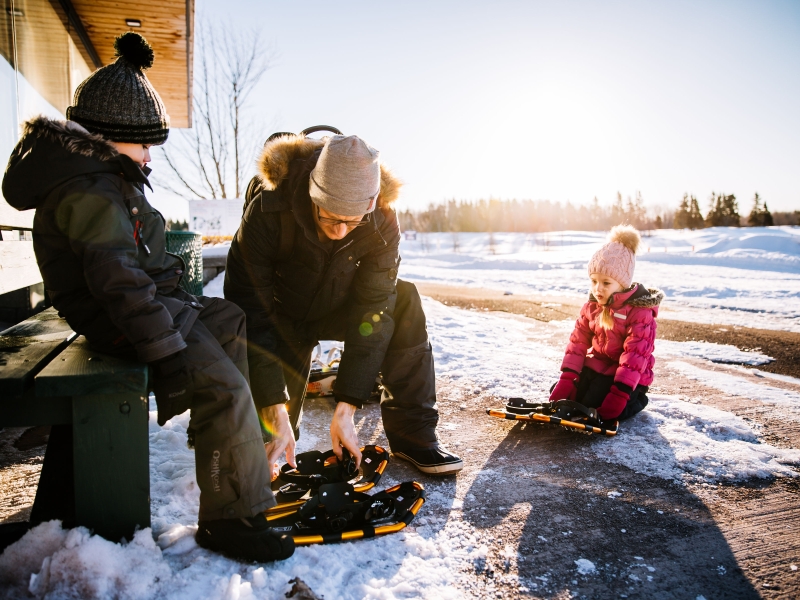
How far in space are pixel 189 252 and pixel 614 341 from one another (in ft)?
11.9

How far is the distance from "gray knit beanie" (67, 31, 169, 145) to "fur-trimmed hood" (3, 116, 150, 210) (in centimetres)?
20

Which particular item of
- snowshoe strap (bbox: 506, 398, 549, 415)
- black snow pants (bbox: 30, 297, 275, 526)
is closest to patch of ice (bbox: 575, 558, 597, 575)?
black snow pants (bbox: 30, 297, 275, 526)

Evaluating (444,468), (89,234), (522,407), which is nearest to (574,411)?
(522,407)

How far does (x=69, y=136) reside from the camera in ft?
5.50

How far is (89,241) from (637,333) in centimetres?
311

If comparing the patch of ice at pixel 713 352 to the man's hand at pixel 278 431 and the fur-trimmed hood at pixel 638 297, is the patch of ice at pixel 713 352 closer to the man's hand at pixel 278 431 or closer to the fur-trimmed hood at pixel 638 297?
the fur-trimmed hood at pixel 638 297

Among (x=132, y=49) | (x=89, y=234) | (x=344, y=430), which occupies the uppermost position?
(x=132, y=49)

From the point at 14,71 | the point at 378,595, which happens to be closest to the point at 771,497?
the point at 378,595

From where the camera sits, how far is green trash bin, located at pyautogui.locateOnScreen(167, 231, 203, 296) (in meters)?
4.38

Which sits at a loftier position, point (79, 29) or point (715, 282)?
point (79, 29)

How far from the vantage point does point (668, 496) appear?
2.48 m

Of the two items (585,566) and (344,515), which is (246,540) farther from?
(585,566)

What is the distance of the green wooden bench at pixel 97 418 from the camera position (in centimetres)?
154

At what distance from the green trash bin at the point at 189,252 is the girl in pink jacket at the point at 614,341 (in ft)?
10.5
